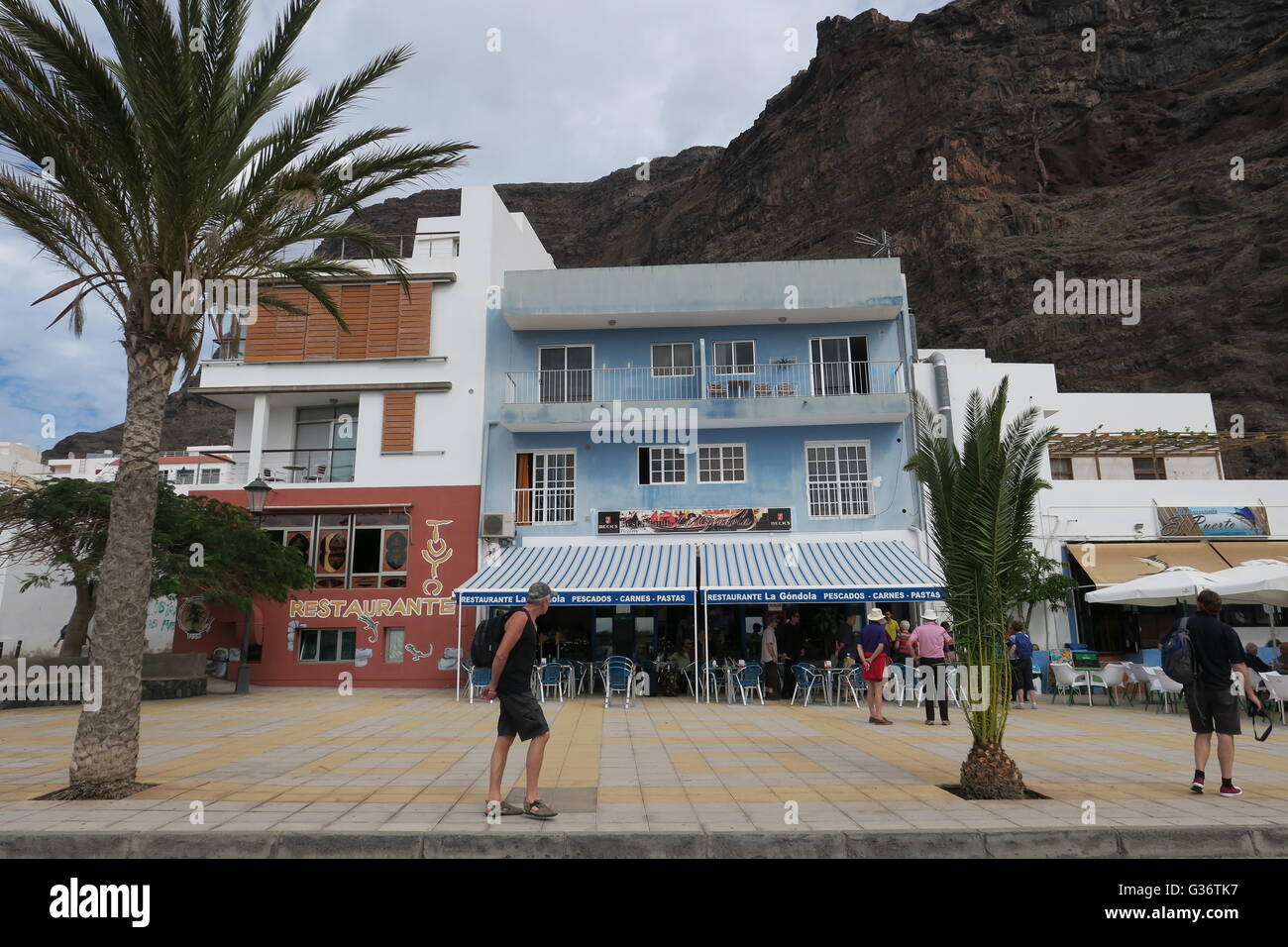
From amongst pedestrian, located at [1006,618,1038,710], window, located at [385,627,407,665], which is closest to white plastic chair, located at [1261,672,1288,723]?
pedestrian, located at [1006,618,1038,710]

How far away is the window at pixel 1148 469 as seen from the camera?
2128cm

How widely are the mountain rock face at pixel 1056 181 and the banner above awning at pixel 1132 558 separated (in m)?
19.6

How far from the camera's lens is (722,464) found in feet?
64.0

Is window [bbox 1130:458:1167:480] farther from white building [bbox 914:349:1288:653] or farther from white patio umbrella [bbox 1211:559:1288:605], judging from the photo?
white patio umbrella [bbox 1211:559:1288:605]

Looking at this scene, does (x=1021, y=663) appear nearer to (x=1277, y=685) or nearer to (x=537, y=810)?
(x=1277, y=685)

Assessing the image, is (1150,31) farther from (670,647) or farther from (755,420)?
(670,647)

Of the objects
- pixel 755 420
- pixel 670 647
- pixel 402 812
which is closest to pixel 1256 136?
pixel 755 420

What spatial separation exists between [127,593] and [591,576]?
9869 mm

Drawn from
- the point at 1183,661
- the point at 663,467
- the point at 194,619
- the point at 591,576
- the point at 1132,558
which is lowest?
the point at 1183,661

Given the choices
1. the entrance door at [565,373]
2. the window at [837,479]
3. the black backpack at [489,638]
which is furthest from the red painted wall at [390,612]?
the black backpack at [489,638]

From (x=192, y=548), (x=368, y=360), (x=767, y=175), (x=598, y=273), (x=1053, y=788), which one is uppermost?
(x=767, y=175)

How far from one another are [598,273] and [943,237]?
4230 cm


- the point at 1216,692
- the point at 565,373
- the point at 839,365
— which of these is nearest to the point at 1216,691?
the point at 1216,692

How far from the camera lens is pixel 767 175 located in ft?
234
